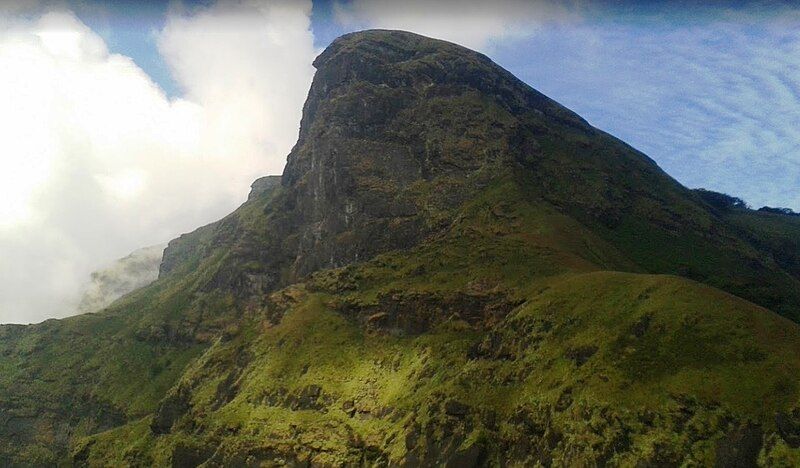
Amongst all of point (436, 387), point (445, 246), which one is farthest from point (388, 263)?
point (436, 387)

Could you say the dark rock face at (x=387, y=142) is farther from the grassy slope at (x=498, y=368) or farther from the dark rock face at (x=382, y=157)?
the grassy slope at (x=498, y=368)

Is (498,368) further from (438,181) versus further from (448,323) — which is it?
(438,181)

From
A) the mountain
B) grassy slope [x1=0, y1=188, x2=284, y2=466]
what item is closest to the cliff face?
the mountain

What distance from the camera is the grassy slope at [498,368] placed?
178 ft

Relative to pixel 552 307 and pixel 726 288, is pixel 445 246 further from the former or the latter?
pixel 726 288

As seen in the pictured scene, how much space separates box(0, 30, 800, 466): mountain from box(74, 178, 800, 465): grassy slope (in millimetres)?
330

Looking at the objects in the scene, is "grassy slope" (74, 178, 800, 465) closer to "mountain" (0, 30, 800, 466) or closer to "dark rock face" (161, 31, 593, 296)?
"mountain" (0, 30, 800, 466)

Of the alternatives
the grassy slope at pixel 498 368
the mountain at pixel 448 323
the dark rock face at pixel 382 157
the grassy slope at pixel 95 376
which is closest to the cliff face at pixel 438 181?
the dark rock face at pixel 382 157

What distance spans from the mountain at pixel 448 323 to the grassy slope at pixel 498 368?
33 cm

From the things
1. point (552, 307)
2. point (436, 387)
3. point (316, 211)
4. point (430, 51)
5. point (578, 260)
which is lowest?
point (436, 387)

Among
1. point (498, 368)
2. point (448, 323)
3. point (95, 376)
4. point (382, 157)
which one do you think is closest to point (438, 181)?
point (382, 157)

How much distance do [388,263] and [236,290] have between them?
77.6 m

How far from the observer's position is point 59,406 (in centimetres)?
17050

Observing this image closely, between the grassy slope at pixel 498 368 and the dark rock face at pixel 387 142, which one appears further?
the dark rock face at pixel 387 142
